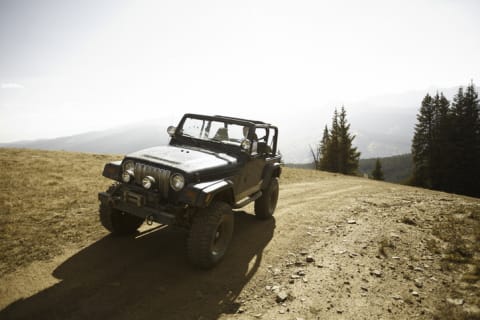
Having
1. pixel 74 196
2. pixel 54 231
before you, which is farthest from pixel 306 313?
pixel 74 196

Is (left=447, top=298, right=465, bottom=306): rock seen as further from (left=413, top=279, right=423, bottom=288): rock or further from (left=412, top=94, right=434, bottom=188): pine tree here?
(left=412, top=94, right=434, bottom=188): pine tree

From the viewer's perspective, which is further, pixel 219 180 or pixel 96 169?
pixel 96 169

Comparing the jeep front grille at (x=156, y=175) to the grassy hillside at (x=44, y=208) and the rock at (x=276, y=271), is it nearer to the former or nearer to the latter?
the grassy hillside at (x=44, y=208)

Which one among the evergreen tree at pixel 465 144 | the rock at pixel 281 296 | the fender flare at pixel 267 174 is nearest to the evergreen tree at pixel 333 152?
the evergreen tree at pixel 465 144

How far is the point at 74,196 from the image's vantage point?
318 inches

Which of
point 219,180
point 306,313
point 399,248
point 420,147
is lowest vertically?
point 306,313

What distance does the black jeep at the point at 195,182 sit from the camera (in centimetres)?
437

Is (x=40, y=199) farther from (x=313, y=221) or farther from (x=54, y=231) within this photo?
(x=313, y=221)

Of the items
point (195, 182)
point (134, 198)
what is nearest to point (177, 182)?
point (195, 182)

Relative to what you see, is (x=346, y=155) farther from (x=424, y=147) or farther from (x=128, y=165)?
(x=128, y=165)

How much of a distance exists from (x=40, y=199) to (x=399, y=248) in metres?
8.73

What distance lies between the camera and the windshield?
6.28 metres

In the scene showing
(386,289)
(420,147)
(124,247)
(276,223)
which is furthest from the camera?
(420,147)

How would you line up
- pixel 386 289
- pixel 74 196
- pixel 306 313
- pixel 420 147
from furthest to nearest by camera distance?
pixel 420 147
pixel 74 196
pixel 386 289
pixel 306 313
